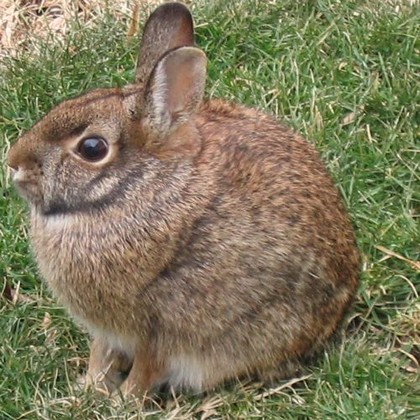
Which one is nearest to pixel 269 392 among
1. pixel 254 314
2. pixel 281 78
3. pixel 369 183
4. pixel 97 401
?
pixel 254 314

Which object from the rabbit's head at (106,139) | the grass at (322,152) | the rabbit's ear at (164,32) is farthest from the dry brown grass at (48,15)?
the rabbit's head at (106,139)

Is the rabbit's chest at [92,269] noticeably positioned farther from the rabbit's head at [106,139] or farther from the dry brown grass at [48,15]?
the dry brown grass at [48,15]

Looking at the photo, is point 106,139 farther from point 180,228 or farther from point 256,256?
point 256,256

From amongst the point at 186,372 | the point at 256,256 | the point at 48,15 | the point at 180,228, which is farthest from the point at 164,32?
the point at 48,15

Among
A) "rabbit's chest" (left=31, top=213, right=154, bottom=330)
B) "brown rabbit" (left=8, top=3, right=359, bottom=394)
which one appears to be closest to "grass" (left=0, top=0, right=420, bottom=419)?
"brown rabbit" (left=8, top=3, right=359, bottom=394)

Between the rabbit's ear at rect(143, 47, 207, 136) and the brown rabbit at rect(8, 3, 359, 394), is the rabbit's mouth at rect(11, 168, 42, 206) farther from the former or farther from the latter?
the rabbit's ear at rect(143, 47, 207, 136)

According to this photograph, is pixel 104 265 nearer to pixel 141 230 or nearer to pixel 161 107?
pixel 141 230
